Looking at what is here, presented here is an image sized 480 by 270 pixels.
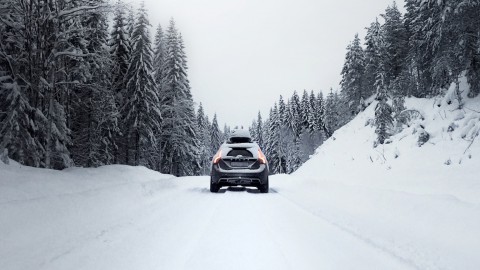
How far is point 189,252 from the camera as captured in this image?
3797 millimetres

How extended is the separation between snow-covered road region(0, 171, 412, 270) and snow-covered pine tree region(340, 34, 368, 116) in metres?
55.7

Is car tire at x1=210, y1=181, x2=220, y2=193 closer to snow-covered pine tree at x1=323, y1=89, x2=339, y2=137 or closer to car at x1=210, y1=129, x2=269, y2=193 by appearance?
car at x1=210, y1=129, x2=269, y2=193

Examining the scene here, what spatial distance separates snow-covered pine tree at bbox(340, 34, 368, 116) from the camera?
2311 inches

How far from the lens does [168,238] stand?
444 cm

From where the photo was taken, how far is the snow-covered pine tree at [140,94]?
32.2 metres

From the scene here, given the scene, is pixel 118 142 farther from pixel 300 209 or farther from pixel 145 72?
pixel 300 209

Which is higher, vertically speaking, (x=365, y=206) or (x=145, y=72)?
(x=145, y=72)

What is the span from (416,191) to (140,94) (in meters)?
26.7

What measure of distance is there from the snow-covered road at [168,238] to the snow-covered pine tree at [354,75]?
183 feet

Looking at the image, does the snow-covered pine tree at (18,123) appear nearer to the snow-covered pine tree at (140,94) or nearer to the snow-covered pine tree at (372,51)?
the snow-covered pine tree at (140,94)

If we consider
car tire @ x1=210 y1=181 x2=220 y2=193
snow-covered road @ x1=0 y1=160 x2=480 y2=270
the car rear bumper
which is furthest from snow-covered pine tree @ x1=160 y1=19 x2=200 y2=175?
snow-covered road @ x1=0 y1=160 x2=480 y2=270

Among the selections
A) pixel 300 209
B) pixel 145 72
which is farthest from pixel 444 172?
pixel 145 72

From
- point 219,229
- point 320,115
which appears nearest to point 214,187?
point 219,229

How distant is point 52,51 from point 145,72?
21.1 m
